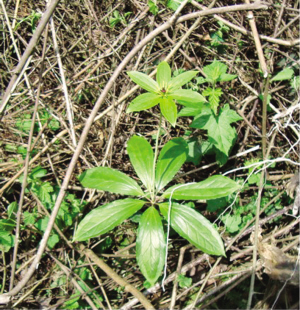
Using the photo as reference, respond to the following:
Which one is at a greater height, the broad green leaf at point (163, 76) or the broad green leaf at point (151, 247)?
the broad green leaf at point (163, 76)

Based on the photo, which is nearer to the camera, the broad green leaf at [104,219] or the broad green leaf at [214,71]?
the broad green leaf at [104,219]

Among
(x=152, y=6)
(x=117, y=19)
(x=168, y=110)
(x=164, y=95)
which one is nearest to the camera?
(x=168, y=110)

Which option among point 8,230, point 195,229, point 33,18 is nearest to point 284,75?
point 195,229

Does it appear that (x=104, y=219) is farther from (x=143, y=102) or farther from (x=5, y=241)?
(x=5, y=241)

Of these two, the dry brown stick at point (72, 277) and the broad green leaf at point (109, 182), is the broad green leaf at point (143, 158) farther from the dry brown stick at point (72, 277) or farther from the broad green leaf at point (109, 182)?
the dry brown stick at point (72, 277)

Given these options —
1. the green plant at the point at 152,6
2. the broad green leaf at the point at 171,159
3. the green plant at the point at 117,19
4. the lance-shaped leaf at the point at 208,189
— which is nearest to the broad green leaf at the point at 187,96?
the broad green leaf at the point at 171,159

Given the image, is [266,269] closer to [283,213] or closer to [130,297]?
[283,213]

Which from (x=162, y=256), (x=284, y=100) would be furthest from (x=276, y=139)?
(x=162, y=256)
